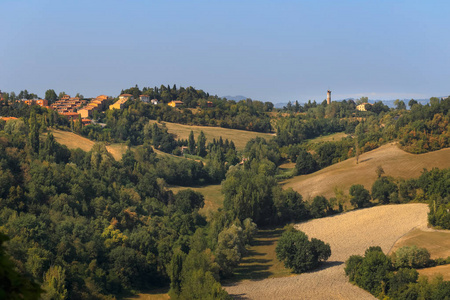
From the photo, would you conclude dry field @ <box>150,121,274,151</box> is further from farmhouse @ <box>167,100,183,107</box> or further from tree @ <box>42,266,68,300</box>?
tree @ <box>42,266,68,300</box>

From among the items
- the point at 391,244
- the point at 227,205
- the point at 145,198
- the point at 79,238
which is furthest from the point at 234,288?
the point at 145,198

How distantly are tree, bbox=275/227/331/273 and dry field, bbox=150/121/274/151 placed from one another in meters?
69.1

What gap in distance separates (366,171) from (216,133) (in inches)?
2030

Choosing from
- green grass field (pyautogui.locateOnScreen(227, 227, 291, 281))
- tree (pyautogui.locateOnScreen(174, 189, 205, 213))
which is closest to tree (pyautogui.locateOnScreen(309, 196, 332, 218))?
green grass field (pyautogui.locateOnScreen(227, 227, 291, 281))

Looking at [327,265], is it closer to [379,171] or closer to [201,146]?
[379,171]

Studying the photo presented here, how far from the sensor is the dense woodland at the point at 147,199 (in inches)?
1769

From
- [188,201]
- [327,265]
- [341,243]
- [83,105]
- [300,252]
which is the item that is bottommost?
[327,265]

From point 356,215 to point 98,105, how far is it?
284ft

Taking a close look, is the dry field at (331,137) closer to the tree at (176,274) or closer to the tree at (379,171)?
the tree at (379,171)

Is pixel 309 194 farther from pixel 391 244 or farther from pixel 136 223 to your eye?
pixel 136 223

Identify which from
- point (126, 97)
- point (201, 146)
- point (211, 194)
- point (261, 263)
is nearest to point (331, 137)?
point (201, 146)

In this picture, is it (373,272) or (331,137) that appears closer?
(373,272)

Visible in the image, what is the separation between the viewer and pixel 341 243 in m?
61.7

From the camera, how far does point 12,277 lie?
7.54 metres
